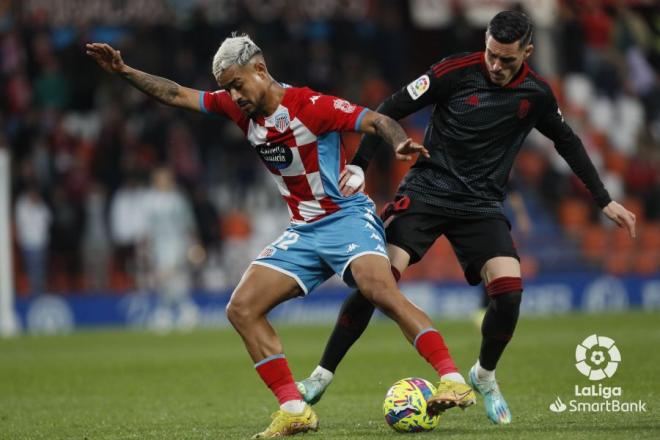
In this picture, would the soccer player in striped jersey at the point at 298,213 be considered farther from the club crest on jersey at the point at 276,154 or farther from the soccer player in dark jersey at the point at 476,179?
the soccer player in dark jersey at the point at 476,179

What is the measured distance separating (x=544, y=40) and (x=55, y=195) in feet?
33.3

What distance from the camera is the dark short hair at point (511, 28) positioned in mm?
7414

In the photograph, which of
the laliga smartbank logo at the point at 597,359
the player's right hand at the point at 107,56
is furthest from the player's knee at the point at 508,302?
the player's right hand at the point at 107,56

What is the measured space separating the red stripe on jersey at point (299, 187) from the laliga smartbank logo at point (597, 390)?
7.03ft

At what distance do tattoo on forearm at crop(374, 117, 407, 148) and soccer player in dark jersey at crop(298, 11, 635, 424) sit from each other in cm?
59

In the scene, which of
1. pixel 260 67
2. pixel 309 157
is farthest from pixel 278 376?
pixel 260 67

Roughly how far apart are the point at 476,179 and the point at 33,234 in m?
13.1

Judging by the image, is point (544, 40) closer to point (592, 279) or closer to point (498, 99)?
point (592, 279)

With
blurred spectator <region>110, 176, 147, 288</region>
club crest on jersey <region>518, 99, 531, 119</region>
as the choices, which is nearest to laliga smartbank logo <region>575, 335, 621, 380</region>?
club crest on jersey <region>518, 99, 531, 119</region>

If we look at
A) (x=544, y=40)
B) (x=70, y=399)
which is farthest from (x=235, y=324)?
(x=544, y=40)

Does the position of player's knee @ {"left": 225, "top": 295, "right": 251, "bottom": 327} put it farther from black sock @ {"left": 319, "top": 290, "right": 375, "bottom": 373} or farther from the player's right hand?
the player's right hand

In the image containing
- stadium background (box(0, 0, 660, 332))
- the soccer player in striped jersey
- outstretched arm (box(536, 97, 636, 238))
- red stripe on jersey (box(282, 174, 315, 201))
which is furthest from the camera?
stadium background (box(0, 0, 660, 332))

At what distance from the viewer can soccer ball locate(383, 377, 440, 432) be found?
7039mm

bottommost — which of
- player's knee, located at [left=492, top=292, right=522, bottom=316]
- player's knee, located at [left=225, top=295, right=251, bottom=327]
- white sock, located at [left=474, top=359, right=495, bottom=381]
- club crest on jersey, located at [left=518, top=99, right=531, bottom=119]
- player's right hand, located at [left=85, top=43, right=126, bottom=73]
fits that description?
white sock, located at [left=474, top=359, right=495, bottom=381]
